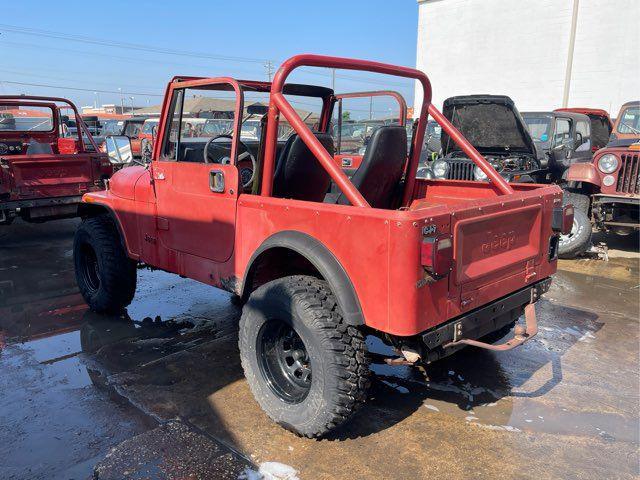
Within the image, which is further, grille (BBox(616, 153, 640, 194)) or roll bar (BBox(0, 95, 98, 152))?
roll bar (BBox(0, 95, 98, 152))

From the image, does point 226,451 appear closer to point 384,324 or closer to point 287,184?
point 384,324

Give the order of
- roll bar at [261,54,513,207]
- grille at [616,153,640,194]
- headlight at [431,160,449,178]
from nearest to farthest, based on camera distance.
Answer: roll bar at [261,54,513,207] → grille at [616,153,640,194] → headlight at [431,160,449,178]

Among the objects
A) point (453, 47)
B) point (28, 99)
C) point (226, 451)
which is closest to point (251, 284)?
point (226, 451)

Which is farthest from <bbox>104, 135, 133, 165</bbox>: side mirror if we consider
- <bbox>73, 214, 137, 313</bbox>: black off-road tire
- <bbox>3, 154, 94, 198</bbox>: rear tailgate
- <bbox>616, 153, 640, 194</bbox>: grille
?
<bbox>616, 153, 640, 194</bbox>: grille

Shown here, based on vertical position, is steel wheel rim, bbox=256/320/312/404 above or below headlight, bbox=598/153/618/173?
below

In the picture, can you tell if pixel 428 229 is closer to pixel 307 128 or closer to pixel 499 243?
pixel 499 243

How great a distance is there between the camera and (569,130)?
339 inches

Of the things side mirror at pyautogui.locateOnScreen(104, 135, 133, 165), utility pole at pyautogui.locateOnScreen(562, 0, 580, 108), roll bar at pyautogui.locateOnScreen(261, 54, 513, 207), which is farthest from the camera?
utility pole at pyautogui.locateOnScreen(562, 0, 580, 108)

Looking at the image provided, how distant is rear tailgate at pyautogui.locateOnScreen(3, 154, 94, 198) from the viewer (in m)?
7.27

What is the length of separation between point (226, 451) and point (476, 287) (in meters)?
1.60

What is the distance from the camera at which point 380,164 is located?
3236 mm

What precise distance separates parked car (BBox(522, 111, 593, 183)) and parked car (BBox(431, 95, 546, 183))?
43 centimetres

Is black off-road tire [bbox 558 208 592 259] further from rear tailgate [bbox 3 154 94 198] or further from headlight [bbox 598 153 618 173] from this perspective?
rear tailgate [bbox 3 154 94 198]

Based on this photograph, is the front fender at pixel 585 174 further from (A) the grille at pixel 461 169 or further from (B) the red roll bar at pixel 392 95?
(B) the red roll bar at pixel 392 95
